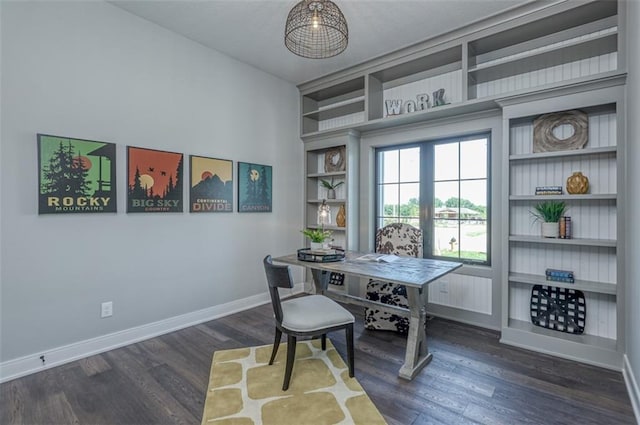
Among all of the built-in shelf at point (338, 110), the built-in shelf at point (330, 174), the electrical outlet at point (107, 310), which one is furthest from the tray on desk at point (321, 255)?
the built-in shelf at point (338, 110)

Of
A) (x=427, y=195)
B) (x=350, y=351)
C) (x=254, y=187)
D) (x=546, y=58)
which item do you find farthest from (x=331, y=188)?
(x=546, y=58)

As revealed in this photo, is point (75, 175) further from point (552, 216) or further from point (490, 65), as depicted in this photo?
point (552, 216)

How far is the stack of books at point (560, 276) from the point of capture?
267 cm

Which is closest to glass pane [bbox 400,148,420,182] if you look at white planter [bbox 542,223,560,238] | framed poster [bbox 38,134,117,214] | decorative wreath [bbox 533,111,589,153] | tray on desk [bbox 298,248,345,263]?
decorative wreath [bbox 533,111,589,153]

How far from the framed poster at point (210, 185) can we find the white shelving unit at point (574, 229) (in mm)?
2899

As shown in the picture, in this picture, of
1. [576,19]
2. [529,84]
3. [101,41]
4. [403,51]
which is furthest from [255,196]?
[576,19]

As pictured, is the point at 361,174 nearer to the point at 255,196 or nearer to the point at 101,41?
the point at 255,196

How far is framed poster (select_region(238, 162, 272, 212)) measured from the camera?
3791 millimetres

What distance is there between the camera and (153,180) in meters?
3.00

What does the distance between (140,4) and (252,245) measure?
2654 mm

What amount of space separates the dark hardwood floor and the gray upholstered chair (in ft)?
1.45

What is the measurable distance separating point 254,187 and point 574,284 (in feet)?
11.1

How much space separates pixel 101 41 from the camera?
2678 millimetres

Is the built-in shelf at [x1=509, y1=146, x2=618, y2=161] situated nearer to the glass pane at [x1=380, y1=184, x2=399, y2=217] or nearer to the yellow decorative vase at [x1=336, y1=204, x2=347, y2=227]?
the glass pane at [x1=380, y1=184, x2=399, y2=217]
